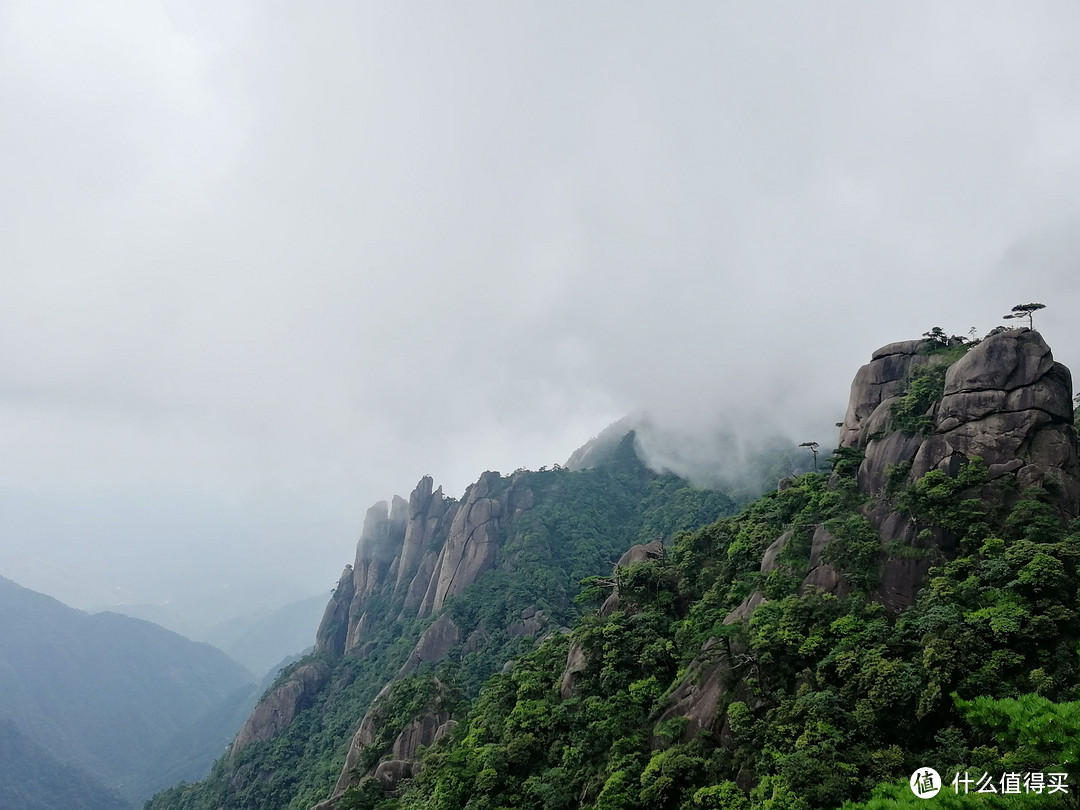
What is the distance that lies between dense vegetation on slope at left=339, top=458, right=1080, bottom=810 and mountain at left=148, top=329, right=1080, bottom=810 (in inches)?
3.5

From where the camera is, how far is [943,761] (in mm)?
18344

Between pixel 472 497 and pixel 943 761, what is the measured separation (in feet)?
266

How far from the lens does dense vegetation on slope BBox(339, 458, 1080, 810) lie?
19.2 metres

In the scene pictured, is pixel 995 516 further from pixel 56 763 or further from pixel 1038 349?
pixel 56 763

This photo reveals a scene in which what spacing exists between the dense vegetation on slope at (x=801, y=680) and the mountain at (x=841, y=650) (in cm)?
9

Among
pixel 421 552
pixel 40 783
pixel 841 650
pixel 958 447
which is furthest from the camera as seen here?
pixel 40 783

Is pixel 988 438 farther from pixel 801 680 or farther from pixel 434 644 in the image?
pixel 434 644

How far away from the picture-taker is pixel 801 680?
23984mm

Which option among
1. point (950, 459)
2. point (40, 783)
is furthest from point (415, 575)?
point (40, 783)

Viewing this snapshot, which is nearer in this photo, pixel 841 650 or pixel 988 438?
pixel 841 650

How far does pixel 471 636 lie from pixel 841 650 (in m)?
54.4

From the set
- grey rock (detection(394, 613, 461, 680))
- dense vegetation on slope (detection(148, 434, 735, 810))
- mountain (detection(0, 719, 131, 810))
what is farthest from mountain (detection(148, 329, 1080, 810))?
mountain (detection(0, 719, 131, 810))

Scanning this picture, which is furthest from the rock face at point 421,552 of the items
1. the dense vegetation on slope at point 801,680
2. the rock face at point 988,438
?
the rock face at point 988,438

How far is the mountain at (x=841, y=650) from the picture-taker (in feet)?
63.9
